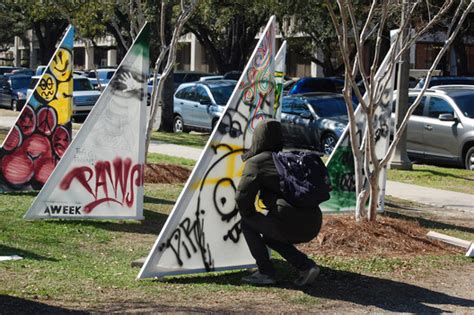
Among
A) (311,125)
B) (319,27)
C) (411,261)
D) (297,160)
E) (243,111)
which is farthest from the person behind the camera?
(319,27)

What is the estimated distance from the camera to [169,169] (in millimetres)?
14430

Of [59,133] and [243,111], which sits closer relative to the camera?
[243,111]

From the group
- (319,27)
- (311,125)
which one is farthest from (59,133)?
(319,27)

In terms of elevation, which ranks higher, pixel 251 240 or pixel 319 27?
pixel 319 27

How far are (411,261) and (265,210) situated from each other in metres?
2.05

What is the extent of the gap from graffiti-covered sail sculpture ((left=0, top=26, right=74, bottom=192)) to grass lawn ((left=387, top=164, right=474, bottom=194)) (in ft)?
21.1

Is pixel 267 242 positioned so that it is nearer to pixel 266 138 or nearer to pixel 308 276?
pixel 308 276

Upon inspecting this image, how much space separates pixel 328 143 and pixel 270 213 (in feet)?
43.5

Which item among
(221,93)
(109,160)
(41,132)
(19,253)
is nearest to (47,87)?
(41,132)

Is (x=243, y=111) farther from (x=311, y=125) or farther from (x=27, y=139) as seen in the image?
(x=311, y=125)

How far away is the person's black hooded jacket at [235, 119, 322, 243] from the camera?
699cm

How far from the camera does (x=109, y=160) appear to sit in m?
10.1

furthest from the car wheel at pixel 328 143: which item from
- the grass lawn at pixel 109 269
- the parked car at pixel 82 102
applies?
the parked car at pixel 82 102

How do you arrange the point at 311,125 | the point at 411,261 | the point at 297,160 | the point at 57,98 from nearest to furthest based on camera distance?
the point at 297,160, the point at 411,261, the point at 57,98, the point at 311,125
